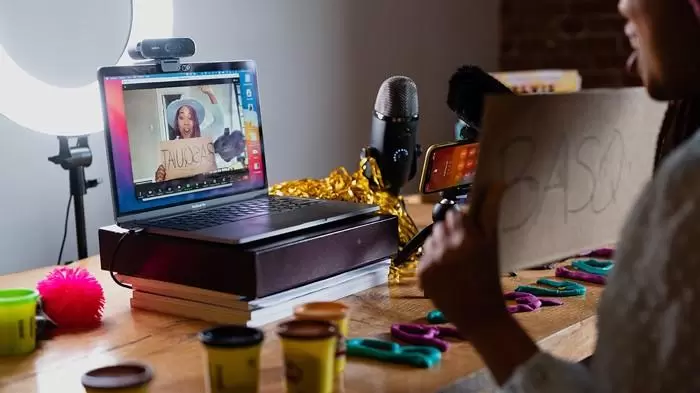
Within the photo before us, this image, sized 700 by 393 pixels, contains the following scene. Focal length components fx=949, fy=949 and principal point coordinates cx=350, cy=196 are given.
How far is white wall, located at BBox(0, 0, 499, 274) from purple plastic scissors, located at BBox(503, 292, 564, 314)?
1047mm

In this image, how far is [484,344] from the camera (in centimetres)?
95

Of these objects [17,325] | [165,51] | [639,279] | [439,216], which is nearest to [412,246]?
[439,216]

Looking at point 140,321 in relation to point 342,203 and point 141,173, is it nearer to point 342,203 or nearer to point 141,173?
point 141,173

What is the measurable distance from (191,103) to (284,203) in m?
0.22

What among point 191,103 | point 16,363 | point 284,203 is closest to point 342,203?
point 284,203

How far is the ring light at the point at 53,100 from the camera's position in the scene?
158 centimetres

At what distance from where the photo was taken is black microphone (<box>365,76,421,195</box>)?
1.70m

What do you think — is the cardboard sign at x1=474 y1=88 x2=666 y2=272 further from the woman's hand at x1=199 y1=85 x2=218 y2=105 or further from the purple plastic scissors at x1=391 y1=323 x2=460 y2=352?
the woman's hand at x1=199 y1=85 x2=218 y2=105

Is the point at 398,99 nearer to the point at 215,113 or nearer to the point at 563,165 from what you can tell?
the point at 215,113

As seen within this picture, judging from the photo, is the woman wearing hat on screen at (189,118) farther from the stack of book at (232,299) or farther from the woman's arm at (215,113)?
the stack of book at (232,299)

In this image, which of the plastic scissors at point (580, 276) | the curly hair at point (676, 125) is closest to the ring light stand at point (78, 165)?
the plastic scissors at point (580, 276)

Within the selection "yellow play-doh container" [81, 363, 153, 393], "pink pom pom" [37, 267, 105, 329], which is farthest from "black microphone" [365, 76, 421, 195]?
"yellow play-doh container" [81, 363, 153, 393]

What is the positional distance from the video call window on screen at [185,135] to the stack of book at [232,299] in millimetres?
146

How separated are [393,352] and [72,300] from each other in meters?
0.45
